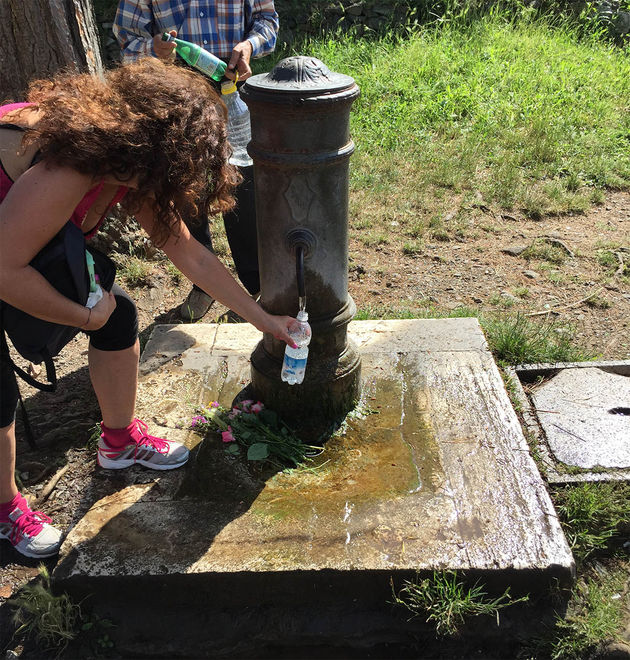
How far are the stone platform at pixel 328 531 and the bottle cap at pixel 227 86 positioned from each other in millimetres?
1602

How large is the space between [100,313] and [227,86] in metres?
1.65

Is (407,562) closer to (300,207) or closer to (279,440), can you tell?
(279,440)

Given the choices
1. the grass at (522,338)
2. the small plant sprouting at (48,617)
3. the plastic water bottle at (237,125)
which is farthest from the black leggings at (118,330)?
the grass at (522,338)

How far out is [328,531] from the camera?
2.21 metres

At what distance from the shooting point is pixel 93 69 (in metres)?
3.71

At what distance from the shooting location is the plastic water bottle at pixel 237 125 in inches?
130

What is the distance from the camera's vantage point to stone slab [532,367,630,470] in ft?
8.63

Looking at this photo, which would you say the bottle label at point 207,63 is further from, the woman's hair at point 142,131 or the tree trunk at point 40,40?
the woman's hair at point 142,131

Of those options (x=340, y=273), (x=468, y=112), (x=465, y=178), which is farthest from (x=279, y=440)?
(x=468, y=112)

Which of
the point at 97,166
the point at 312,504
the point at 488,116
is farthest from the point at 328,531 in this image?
the point at 488,116

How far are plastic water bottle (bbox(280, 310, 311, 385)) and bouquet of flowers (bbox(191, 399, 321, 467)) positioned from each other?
0.36m

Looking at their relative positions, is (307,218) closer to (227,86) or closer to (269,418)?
(269,418)

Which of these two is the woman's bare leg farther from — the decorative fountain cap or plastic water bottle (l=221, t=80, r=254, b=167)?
plastic water bottle (l=221, t=80, r=254, b=167)

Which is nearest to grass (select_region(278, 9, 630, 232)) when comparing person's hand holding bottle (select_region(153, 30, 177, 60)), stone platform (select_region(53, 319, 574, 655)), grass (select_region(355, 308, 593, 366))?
grass (select_region(355, 308, 593, 366))
